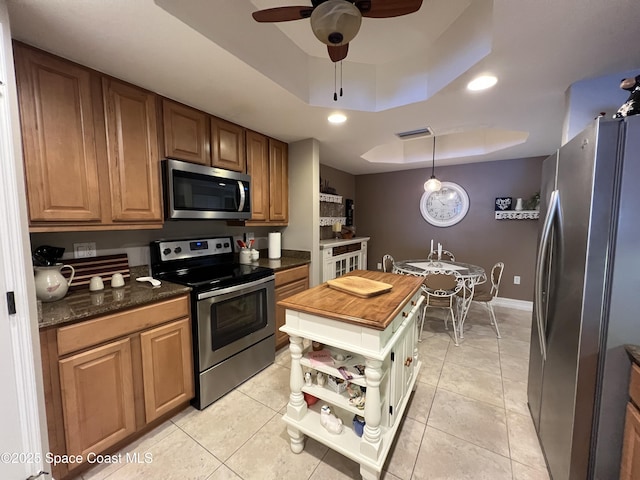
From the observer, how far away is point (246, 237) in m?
2.98

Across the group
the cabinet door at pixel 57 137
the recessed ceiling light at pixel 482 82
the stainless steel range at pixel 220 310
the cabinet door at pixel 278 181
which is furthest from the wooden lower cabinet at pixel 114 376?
the recessed ceiling light at pixel 482 82

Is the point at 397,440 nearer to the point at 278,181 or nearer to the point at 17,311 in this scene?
the point at 17,311

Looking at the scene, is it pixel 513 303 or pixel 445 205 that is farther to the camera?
pixel 445 205

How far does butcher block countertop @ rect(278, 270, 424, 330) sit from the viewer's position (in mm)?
1189

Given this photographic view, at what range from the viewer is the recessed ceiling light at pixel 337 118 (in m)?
2.25

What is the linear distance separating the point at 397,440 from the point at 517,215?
3687mm

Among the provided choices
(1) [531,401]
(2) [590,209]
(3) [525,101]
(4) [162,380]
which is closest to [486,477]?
(1) [531,401]

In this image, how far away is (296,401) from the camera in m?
1.49

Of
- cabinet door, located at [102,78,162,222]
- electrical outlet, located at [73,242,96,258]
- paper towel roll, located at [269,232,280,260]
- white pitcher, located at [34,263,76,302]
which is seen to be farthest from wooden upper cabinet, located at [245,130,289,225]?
white pitcher, located at [34,263,76,302]

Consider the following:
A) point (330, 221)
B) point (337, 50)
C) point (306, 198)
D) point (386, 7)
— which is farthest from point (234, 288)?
point (330, 221)

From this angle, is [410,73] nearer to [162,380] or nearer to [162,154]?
[162,154]

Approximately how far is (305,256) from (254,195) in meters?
0.90

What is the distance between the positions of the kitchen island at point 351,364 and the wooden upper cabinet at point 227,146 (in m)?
1.51

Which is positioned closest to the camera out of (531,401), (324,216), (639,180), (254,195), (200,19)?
(639,180)
